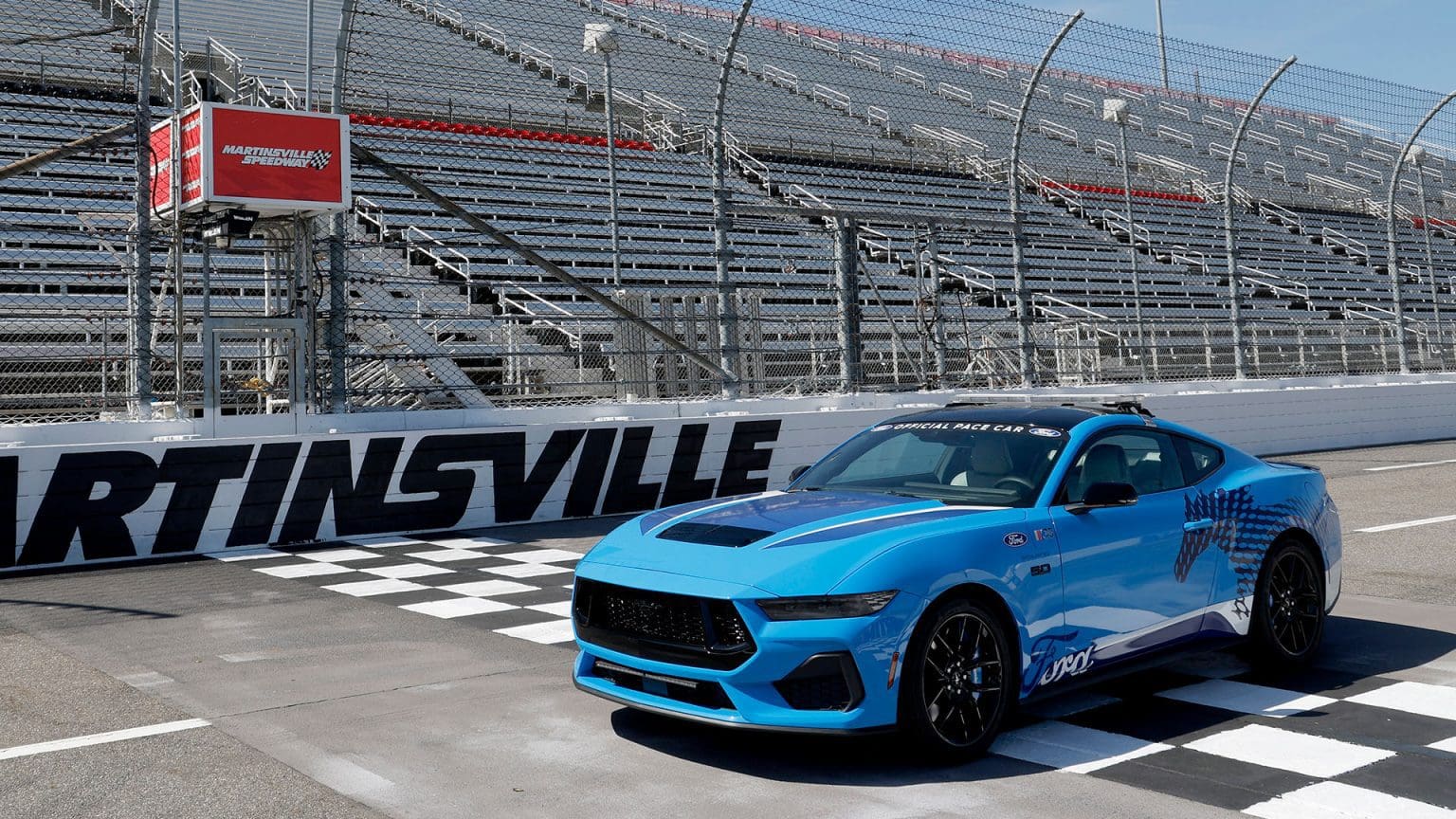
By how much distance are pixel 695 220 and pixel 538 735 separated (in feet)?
50.8

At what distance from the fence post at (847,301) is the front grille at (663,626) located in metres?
9.36

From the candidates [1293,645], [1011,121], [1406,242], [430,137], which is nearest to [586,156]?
[430,137]

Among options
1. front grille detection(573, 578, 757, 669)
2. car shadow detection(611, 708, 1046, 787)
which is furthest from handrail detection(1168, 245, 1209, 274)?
front grille detection(573, 578, 757, 669)

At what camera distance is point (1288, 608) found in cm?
591

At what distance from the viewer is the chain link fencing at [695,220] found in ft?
37.7

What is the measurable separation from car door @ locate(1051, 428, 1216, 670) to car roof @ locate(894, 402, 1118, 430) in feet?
0.46

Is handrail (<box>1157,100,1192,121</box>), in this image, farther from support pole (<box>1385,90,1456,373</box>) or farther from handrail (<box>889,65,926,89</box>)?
support pole (<box>1385,90,1456,373</box>)

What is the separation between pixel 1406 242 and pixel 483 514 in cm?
2936

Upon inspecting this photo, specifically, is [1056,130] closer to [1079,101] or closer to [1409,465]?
[1079,101]

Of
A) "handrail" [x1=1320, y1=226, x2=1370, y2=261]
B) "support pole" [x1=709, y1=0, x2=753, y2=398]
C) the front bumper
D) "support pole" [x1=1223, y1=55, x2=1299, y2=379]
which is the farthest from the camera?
"handrail" [x1=1320, y1=226, x2=1370, y2=261]

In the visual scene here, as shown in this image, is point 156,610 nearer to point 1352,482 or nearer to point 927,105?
point 1352,482

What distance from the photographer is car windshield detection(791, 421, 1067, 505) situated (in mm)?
5270

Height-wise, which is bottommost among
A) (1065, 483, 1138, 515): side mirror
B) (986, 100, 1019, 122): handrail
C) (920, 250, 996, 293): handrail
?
(1065, 483, 1138, 515): side mirror

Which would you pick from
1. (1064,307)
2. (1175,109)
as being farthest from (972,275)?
(1175,109)
